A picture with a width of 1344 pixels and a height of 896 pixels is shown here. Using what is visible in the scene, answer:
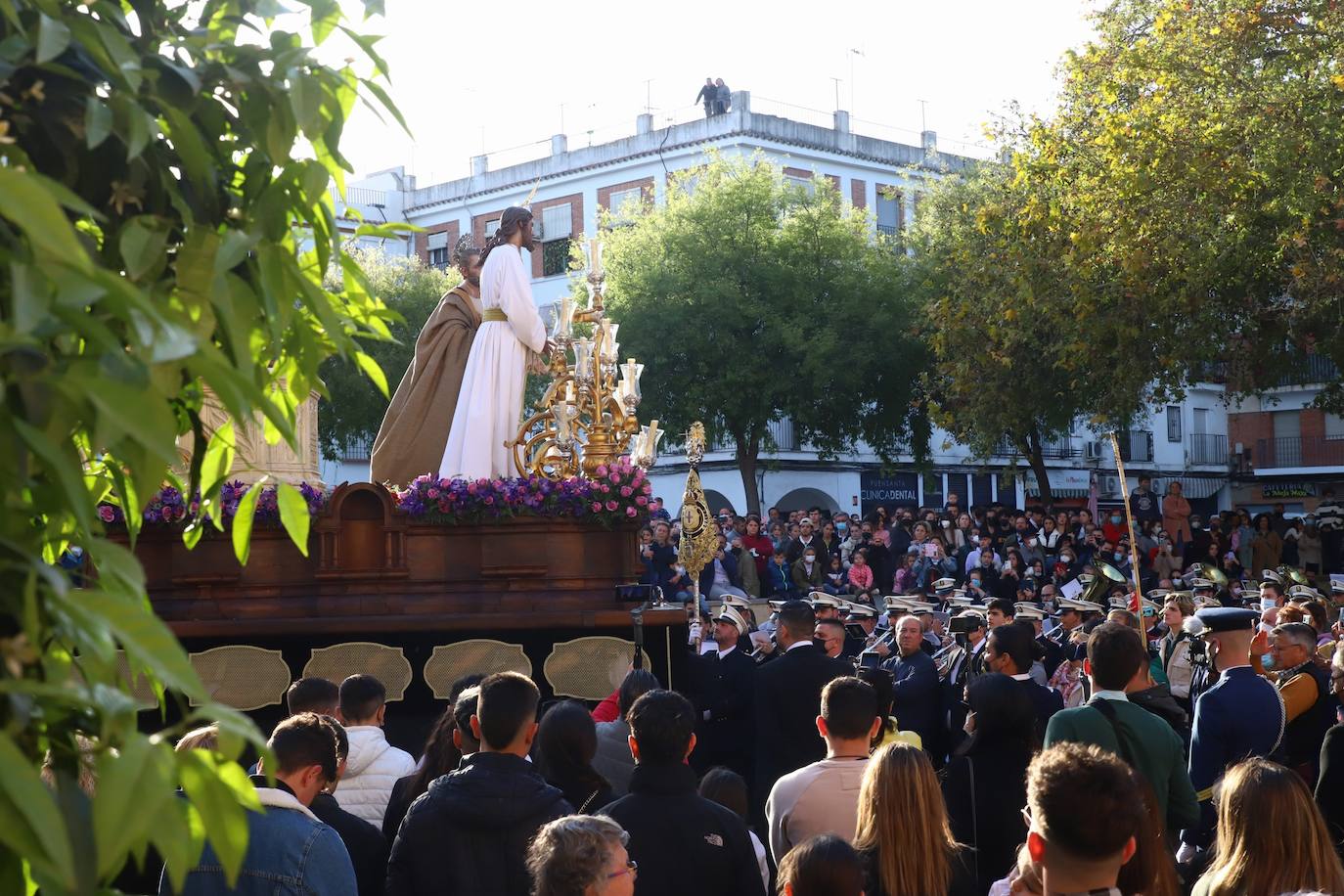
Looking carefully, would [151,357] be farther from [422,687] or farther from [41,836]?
[422,687]

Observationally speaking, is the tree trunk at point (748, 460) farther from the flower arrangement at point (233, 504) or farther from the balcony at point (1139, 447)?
the flower arrangement at point (233, 504)

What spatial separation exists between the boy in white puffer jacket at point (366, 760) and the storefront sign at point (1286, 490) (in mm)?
49805

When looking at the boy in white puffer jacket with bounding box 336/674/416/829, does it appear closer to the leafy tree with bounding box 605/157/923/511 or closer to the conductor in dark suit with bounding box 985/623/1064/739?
the conductor in dark suit with bounding box 985/623/1064/739

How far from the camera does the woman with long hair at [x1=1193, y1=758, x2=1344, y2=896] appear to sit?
423 centimetres

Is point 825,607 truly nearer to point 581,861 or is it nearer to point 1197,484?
point 581,861

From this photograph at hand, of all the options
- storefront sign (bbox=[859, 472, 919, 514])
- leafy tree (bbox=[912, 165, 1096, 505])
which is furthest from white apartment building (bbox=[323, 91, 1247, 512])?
leafy tree (bbox=[912, 165, 1096, 505])

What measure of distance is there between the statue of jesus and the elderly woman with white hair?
8563 millimetres

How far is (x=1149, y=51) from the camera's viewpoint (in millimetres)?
21359

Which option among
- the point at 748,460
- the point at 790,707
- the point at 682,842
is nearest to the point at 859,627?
the point at 790,707

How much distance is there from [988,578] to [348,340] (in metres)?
22.3

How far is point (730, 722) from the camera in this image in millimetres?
9523

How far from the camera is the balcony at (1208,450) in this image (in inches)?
2152

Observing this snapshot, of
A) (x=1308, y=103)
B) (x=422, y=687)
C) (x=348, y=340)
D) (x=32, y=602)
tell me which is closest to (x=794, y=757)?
(x=422, y=687)

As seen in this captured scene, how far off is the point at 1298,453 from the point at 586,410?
4543 cm
